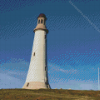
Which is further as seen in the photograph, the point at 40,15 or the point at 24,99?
the point at 40,15

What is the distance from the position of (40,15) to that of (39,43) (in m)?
9.35

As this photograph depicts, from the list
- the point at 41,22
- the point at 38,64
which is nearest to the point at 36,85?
the point at 38,64

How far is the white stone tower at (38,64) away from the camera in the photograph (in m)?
37.6

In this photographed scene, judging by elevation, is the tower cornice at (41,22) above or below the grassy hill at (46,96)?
above

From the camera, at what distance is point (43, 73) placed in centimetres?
3866

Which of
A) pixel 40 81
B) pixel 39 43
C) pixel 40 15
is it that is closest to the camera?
pixel 40 81

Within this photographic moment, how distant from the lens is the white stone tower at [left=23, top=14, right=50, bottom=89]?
37562 millimetres

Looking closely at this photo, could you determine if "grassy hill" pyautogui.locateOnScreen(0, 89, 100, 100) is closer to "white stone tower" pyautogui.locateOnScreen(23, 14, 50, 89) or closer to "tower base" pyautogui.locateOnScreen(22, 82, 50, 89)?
"tower base" pyautogui.locateOnScreen(22, 82, 50, 89)

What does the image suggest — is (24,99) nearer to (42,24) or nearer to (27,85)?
(27,85)

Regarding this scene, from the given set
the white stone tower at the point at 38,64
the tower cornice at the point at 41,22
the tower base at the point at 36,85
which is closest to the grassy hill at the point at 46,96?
the tower base at the point at 36,85

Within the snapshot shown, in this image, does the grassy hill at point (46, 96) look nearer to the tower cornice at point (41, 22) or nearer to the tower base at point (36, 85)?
the tower base at point (36, 85)

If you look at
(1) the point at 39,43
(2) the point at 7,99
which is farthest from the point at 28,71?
(2) the point at 7,99

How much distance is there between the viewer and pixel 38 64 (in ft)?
128

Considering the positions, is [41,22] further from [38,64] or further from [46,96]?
[46,96]
